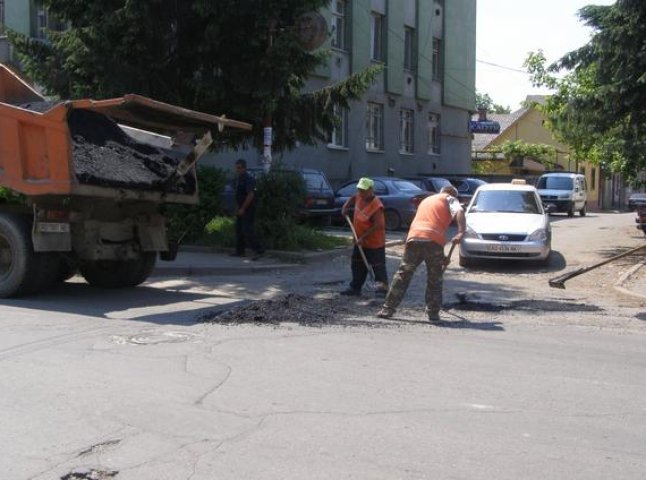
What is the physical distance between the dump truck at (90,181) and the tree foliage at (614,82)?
33.8ft

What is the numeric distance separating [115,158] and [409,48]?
26.7 meters

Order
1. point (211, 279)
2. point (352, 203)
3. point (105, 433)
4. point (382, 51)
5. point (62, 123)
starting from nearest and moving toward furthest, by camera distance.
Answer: point (105, 433) → point (62, 123) → point (352, 203) → point (211, 279) → point (382, 51)

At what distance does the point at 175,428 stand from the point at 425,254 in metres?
4.78

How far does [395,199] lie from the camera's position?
2208 centimetres

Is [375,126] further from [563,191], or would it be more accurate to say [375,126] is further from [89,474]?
[89,474]

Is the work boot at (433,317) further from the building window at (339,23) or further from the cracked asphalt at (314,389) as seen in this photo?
the building window at (339,23)

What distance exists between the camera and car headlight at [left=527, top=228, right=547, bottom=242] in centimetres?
1478

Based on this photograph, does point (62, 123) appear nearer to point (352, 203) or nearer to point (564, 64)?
point (352, 203)

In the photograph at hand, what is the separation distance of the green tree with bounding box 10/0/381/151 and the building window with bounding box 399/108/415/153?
63.4ft

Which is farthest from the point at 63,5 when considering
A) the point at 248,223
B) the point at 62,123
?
the point at 62,123

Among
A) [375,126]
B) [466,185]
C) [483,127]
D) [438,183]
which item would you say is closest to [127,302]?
[438,183]

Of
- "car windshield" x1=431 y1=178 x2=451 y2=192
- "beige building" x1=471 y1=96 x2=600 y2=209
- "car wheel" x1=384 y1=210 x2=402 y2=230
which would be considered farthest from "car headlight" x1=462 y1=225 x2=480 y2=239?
"beige building" x1=471 y1=96 x2=600 y2=209

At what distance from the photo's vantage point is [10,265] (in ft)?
33.1

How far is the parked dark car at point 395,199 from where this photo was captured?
71.6ft
